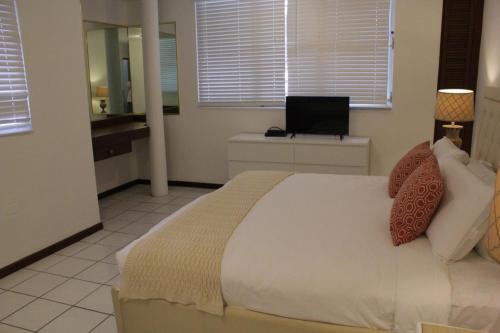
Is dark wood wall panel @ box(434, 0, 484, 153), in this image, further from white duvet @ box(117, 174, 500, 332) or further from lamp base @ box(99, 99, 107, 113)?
lamp base @ box(99, 99, 107, 113)

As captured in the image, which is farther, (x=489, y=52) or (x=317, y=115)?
(x=317, y=115)

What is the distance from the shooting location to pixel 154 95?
193 inches

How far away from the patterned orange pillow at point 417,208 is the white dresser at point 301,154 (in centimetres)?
233

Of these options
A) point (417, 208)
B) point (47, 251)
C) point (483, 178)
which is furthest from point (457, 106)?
point (47, 251)

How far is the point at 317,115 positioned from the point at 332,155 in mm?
538

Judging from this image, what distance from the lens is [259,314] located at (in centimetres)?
184

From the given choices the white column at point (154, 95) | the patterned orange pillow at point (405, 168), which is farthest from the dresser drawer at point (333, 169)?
the white column at point (154, 95)

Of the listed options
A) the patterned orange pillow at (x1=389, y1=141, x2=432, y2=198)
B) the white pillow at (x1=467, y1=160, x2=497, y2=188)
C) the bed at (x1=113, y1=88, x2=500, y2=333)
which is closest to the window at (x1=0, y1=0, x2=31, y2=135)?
the bed at (x1=113, y1=88, x2=500, y2=333)

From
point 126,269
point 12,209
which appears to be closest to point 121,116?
point 12,209

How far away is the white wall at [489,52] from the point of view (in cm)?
322

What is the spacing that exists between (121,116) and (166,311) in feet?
12.5

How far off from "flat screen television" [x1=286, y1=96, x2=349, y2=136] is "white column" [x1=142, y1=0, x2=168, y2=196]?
156 centimetres

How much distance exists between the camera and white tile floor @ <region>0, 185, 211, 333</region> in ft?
8.34

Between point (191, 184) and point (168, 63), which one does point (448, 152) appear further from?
point (168, 63)
